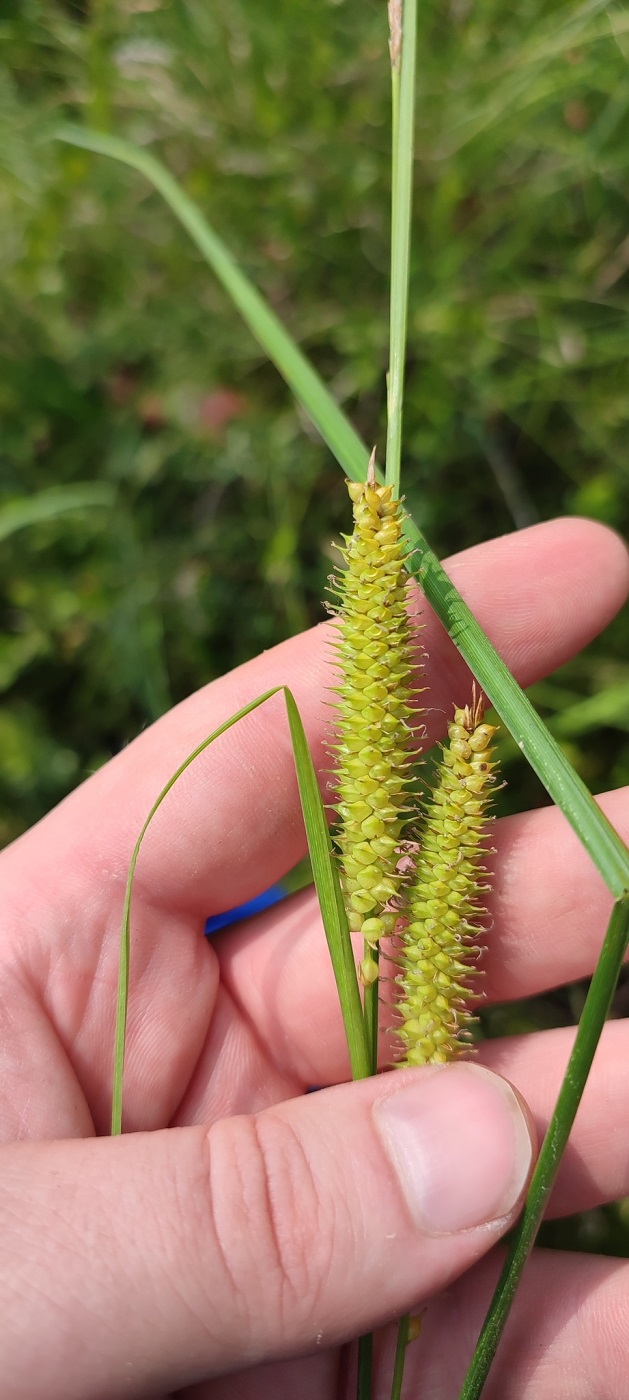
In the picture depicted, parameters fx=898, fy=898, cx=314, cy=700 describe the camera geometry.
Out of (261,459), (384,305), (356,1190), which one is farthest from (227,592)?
(356,1190)

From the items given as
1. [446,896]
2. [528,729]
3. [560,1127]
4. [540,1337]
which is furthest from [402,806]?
[540,1337]

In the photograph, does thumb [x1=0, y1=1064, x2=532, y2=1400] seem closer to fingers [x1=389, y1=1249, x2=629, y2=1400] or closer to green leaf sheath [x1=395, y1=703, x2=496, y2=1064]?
green leaf sheath [x1=395, y1=703, x2=496, y2=1064]

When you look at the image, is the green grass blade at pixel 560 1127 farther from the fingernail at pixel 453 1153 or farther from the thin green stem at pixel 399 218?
the thin green stem at pixel 399 218

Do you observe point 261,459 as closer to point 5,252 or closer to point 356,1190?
point 5,252

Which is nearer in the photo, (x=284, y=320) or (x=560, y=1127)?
(x=560, y=1127)

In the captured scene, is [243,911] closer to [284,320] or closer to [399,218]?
[399,218]

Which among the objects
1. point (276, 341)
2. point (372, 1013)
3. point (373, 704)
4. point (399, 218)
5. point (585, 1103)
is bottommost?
point (585, 1103)

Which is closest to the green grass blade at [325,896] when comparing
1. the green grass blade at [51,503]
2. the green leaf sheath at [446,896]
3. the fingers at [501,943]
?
the green leaf sheath at [446,896]
